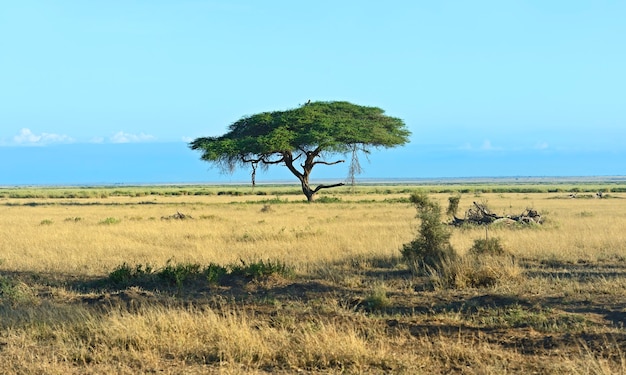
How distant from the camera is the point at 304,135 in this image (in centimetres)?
4447

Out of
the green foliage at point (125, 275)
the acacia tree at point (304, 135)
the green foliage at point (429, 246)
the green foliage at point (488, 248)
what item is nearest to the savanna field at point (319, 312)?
the green foliage at point (125, 275)

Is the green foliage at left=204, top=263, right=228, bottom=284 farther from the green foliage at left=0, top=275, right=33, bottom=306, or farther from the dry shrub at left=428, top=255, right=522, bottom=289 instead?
the dry shrub at left=428, top=255, right=522, bottom=289

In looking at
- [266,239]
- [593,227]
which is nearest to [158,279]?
[266,239]

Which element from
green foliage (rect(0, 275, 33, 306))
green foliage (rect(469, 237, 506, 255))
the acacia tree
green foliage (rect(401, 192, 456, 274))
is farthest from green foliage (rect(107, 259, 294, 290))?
the acacia tree

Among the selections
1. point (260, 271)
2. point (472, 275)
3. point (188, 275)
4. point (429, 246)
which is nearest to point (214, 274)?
point (188, 275)

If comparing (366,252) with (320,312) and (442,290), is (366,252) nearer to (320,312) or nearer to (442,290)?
(442,290)

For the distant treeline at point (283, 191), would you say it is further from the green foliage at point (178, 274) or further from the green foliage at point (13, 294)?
the green foliage at point (13, 294)

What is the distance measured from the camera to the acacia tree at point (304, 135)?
44.5 meters

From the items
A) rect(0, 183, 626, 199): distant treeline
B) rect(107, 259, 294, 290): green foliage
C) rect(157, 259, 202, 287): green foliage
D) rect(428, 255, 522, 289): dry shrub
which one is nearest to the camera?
rect(428, 255, 522, 289): dry shrub

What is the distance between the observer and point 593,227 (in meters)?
22.1

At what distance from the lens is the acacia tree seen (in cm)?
4453

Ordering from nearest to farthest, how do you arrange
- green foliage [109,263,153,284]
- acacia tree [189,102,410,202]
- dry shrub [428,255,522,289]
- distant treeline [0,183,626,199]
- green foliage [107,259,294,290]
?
1. dry shrub [428,255,522,289]
2. green foliage [107,259,294,290]
3. green foliage [109,263,153,284]
4. acacia tree [189,102,410,202]
5. distant treeline [0,183,626,199]

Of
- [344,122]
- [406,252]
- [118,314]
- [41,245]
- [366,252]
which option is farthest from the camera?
[344,122]

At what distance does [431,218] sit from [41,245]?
11027mm
